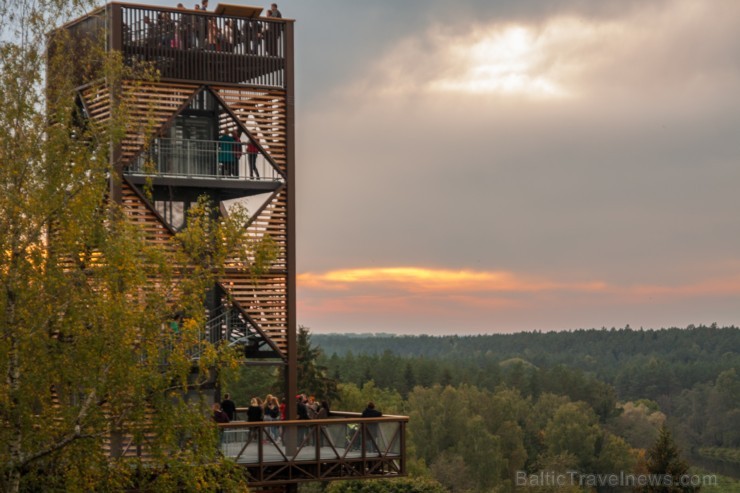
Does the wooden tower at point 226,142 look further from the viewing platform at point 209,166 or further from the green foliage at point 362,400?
the green foliage at point 362,400

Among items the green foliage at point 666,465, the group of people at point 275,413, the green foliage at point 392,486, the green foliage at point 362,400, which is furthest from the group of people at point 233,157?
the green foliage at point 362,400

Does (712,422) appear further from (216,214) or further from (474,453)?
(216,214)

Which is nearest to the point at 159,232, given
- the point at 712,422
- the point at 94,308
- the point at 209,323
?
the point at 209,323

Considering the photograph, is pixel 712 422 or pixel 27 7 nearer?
pixel 27 7

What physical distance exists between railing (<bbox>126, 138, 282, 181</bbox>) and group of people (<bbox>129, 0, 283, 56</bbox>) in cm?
222

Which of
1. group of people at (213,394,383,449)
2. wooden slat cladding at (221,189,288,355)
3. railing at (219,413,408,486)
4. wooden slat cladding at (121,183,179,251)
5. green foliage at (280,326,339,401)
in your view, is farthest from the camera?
green foliage at (280,326,339,401)

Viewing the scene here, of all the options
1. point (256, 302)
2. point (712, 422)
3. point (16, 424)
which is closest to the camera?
point (16, 424)

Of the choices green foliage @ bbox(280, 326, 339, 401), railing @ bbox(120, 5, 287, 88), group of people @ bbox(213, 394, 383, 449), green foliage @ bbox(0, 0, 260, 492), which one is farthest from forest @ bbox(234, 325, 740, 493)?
green foliage @ bbox(0, 0, 260, 492)

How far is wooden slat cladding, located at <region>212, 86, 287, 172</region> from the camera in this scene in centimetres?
2850

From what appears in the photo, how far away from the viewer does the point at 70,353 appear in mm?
19422

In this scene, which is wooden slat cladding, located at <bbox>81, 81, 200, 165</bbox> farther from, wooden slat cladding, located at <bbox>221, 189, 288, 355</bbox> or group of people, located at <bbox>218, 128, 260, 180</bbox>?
wooden slat cladding, located at <bbox>221, 189, 288, 355</bbox>

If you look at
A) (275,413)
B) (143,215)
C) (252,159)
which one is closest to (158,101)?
(252,159)

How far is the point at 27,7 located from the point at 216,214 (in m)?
9.21

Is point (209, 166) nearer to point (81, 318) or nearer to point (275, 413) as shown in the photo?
point (275, 413)
